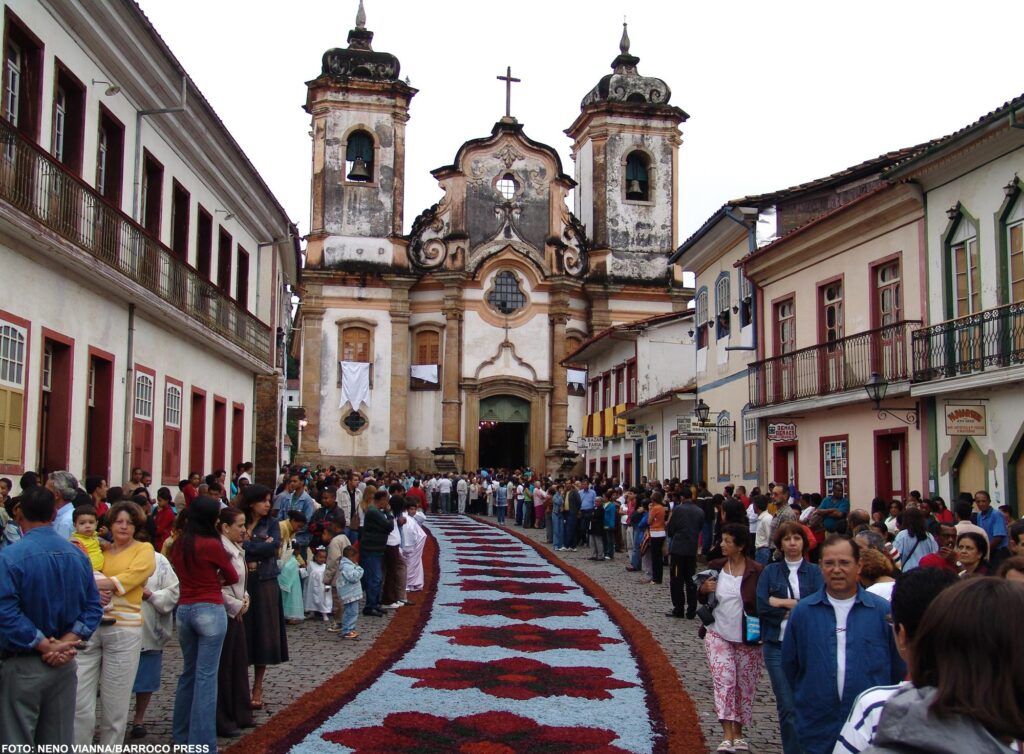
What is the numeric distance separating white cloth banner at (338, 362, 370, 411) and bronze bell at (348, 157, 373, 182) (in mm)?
7618

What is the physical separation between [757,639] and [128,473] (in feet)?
39.0

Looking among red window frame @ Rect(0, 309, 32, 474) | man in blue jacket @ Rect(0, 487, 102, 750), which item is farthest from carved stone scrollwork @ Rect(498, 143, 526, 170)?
man in blue jacket @ Rect(0, 487, 102, 750)

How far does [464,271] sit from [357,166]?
599 cm

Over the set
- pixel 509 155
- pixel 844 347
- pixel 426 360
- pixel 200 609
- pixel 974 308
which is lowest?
pixel 200 609

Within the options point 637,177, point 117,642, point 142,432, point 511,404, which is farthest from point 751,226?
point 637,177

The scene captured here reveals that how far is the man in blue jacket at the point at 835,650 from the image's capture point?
5.48 meters

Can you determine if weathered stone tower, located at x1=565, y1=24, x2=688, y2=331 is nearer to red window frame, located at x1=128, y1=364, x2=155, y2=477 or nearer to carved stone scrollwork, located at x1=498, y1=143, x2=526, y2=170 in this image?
carved stone scrollwork, located at x1=498, y1=143, x2=526, y2=170

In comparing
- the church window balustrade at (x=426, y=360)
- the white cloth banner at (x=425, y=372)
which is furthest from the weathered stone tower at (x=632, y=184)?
the white cloth banner at (x=425, y=372)

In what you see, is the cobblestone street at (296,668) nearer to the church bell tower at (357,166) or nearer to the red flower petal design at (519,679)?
the red flower petal design at (519,679)

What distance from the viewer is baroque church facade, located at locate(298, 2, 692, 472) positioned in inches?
1806

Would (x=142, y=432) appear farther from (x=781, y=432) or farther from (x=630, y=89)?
(x=630, y=89)

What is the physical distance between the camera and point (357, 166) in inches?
1827

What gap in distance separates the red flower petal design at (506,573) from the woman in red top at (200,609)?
11537 millimetres

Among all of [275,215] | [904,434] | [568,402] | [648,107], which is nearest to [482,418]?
[568,402]
